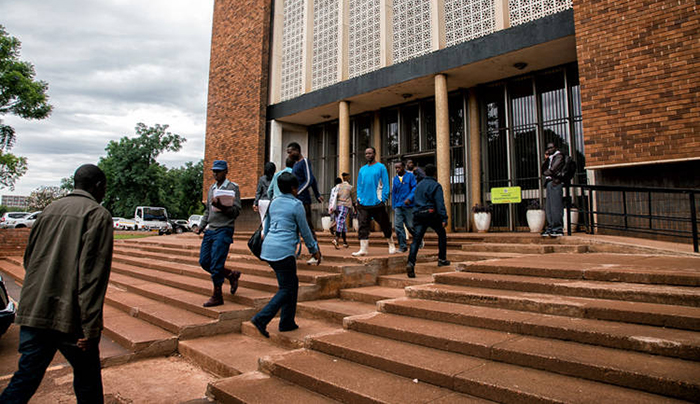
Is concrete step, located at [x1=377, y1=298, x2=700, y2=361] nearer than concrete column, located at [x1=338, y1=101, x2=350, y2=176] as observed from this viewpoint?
Yes

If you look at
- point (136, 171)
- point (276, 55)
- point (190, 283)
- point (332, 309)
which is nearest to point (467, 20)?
point (276, 55)

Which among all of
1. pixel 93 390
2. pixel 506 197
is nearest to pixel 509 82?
pixel 506 197

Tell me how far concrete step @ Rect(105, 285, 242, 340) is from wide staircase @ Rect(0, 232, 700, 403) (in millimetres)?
17

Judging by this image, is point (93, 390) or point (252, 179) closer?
point (93, 390)

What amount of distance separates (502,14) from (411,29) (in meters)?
2.74

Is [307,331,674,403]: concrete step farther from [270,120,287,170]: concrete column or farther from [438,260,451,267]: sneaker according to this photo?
[270,120,287,170]: concrete column

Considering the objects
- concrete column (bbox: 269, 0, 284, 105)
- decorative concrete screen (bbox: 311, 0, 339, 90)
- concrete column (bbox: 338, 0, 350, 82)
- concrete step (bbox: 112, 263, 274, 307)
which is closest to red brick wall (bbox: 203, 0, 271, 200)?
concrete column (bbox: 269, 0, 284, 105)

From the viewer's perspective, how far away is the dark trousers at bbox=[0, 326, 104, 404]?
2188mm

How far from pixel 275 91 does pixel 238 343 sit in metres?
12.2

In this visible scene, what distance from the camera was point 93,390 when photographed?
2355 millimetres

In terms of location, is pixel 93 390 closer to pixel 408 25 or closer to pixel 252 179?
pixel 408 25

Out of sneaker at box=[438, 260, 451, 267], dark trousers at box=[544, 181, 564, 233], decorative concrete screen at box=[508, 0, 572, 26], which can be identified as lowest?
sneaker at box=[438, 260, 451, 267]

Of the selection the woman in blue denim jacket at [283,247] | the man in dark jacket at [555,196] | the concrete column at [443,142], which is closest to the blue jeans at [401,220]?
the man in dark jacket at [555,196]

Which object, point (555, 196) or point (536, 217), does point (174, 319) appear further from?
point (536, 217)
